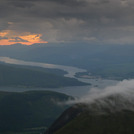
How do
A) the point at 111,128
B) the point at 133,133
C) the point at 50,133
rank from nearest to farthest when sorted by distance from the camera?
the point at 133,133, the point at 111,128, the point at 50,133

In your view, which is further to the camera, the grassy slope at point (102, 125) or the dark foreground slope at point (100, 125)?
the dark foreground slope at point (100, 125)

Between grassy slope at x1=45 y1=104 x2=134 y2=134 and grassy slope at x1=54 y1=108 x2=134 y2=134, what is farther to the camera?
grassy slope at x1=45 y1=104 x2=134 y2=134

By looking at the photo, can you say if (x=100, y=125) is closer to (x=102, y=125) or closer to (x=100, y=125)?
(x=100, y=125)

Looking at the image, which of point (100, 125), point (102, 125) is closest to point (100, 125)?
point (100, 125)

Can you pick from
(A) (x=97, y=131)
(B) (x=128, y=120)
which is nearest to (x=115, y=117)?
(B) (x=128, y=120)

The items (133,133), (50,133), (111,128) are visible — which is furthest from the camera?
(50,133)

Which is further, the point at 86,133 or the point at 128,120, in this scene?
the point at 128,120

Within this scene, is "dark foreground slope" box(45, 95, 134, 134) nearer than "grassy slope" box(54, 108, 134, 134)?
No

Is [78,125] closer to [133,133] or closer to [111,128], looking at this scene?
[111,128]

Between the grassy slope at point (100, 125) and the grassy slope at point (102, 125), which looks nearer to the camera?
the grassy slope at point (102, 125)

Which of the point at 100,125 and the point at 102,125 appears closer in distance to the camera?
the point at 102,125
